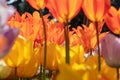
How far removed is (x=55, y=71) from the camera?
30.2 inches

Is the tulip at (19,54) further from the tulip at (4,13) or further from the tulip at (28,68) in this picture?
the tulip at (4,13)

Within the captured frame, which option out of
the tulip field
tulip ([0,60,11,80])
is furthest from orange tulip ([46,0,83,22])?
tulip ([0,60,11,80])

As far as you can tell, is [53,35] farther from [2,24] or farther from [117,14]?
[2,24]

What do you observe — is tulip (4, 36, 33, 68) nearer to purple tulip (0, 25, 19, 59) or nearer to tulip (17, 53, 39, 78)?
tulip (17, 53, 39, 78)

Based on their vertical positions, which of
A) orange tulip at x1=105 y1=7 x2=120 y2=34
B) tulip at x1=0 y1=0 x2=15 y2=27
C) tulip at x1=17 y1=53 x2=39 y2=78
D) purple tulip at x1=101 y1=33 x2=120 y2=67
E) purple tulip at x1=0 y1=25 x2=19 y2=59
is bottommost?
tulip at x1=17 y1=53 x2=39 y2=78

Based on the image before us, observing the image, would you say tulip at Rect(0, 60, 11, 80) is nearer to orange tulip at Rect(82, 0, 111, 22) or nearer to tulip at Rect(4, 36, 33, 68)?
tulip at Rect(4, 36, 33, 68)

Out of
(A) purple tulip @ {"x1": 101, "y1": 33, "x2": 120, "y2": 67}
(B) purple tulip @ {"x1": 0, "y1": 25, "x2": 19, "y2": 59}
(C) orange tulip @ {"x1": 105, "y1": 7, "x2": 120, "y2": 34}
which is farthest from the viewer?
(C) orange tulip @ {"x1": 105, "y1": 7, "x2": 120, "y2": 34}

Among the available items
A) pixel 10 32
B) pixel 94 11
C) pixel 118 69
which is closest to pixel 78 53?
pixel 94 11

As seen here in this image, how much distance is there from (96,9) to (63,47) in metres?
0.08

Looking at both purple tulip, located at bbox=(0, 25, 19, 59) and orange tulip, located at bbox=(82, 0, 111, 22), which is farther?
orange tulip, located at bbox=(82, 0, 111, 22)

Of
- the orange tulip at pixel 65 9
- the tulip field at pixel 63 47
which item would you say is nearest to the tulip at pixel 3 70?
the tulip field at pixel 63 47

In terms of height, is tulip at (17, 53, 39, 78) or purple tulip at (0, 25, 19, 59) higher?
purple tulip at (0, 25, 19, 59)

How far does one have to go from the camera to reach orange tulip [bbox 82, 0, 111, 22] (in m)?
0.65

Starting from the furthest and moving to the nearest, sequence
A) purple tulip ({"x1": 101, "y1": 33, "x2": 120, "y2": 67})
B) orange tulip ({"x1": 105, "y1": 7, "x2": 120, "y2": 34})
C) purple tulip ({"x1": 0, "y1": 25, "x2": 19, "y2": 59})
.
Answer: orange tulip ({"x1": 105, "y1": 7, "x2": 120, "y2": 34}), purple tulip ({"x1": 101, "y1": 33, "x2": 120, "y2": 67}), purple tulip ({"x1": 0, "y1": 25, "x2": 19, "y2": 59})
